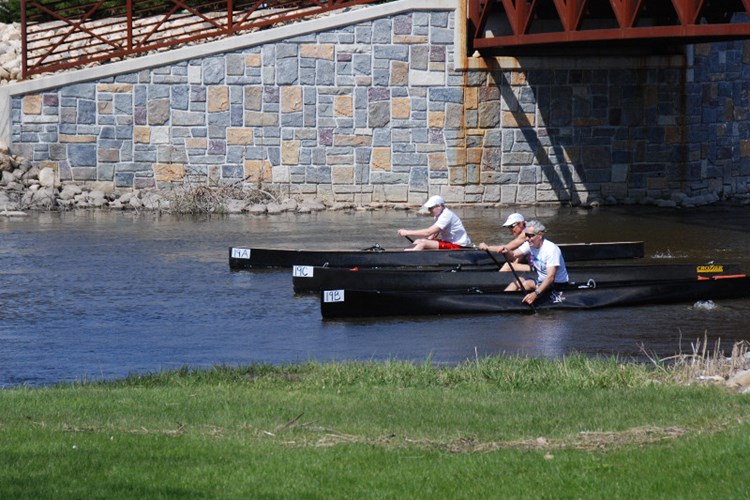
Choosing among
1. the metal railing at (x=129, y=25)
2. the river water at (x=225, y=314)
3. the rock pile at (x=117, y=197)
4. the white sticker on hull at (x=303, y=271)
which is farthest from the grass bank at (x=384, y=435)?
the metal railing at (x=129, y=25)

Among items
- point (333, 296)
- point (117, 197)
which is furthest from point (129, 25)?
point (333, 296)

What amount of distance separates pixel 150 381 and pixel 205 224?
13.6 m

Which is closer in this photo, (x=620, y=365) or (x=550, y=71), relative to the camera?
(x=620, y=365)

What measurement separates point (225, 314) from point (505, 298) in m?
3.51

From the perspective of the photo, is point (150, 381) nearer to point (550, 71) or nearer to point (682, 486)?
point (682, 486)

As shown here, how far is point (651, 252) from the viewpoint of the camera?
2130 cm

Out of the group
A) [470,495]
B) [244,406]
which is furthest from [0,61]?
[470,495]

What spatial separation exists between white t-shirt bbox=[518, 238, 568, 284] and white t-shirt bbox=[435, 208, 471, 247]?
2.94 metres

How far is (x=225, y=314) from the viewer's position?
1598cm

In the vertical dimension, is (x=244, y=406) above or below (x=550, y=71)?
below

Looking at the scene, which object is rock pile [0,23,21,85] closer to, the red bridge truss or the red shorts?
the red bridge truss

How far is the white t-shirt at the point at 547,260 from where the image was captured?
51.8 feet

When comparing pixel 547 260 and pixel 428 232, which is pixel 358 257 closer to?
pixel 428 232

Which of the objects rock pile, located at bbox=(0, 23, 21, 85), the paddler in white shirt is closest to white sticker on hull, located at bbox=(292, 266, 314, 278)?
the paddler in white shirt
